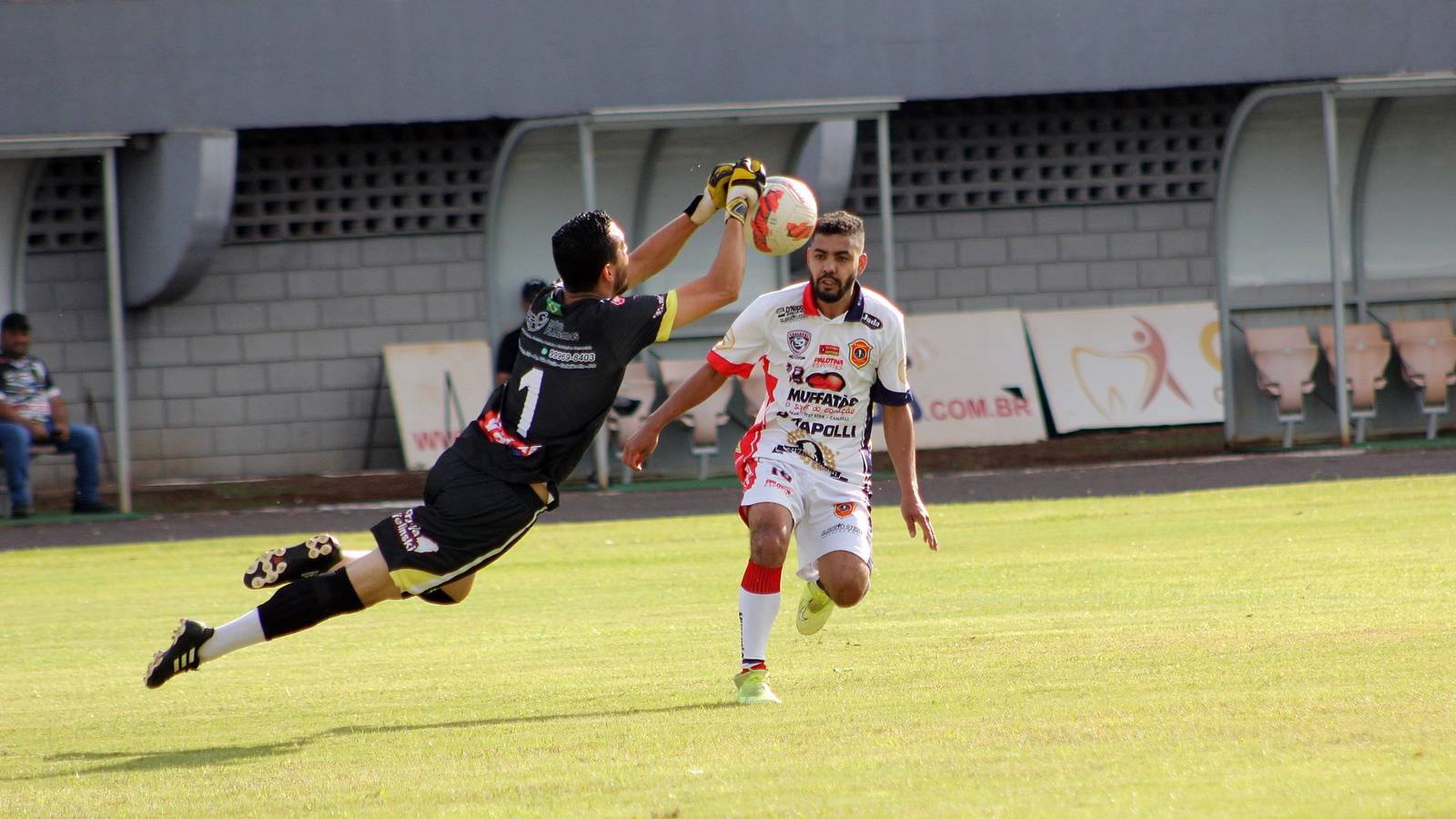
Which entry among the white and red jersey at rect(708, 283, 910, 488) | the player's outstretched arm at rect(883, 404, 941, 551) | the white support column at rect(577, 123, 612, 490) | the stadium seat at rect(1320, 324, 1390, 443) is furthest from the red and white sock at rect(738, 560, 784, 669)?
the stadium seat at rect(1320, 324, 1390, 443)

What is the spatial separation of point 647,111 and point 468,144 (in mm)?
3524

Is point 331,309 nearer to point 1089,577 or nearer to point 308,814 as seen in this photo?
point 1089,577

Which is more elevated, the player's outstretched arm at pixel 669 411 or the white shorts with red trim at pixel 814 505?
the player's outstretched arm at pixel 669 411

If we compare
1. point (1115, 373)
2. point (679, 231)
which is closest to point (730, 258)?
point (679, 231)

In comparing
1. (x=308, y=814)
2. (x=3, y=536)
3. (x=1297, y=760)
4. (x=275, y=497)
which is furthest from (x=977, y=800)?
(x=275, y=497)

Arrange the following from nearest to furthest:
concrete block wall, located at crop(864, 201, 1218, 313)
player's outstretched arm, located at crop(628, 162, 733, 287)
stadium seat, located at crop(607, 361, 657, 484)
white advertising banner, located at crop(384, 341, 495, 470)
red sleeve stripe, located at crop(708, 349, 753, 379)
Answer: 1. player's outstretched arm, located at crop(628, 162, 733, 287)
2. red sleeve stripe, located at crop(708, 349, 753, 379)
3. stadium seat, located at crop(607, 361, 657, 484)
4. white advertising banner, located at crop(384, 341, 495, 470)
5. concrete block wall, located at crop(864, 201, 1218, 313)

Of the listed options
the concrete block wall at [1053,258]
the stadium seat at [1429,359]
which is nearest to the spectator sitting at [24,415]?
the concrete block wall at [1053,258]

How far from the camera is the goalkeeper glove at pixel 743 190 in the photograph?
700cm

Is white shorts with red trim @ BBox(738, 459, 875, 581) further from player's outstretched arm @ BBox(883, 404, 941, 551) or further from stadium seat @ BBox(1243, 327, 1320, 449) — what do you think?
stadium seat @ BBox(1243, 327, 1320, 449)

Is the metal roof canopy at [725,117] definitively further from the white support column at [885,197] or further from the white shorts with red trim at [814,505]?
the white shorts with red trim at [814,505]

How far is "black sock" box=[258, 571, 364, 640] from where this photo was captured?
6.96m

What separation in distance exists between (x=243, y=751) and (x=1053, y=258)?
17919mm

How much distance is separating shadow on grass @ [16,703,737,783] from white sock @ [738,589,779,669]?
278 mm

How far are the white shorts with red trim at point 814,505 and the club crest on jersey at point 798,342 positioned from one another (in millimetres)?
456
